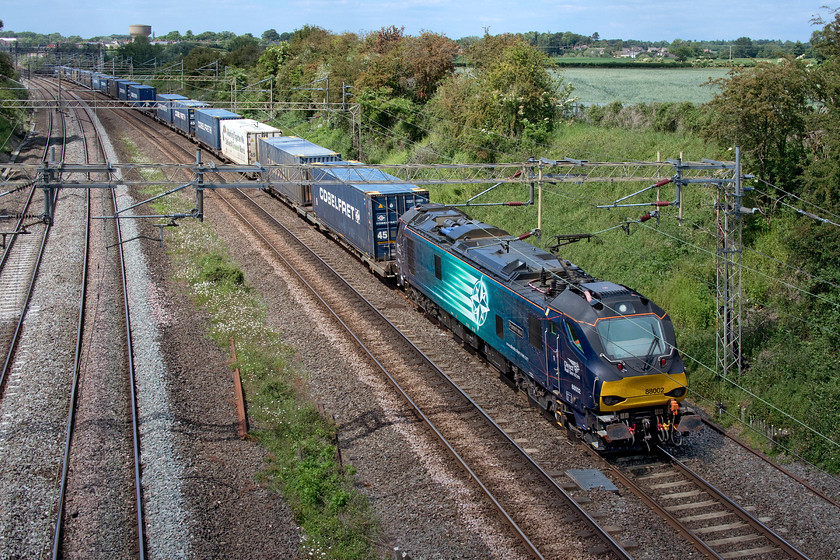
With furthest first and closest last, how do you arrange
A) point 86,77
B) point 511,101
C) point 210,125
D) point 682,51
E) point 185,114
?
point 86,77
point 682,51
point 185,114
point 210,125
point 511,101

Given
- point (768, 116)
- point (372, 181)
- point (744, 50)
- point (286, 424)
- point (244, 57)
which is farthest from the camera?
point (244, 57)

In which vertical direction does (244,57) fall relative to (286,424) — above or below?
above

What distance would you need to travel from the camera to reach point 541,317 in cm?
1491

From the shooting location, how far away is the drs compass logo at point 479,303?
688 inches

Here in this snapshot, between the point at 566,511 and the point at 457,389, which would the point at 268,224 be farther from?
the point at 566,511

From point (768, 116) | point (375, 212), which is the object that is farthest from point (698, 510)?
point (375, 212)

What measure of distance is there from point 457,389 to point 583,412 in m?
4.03

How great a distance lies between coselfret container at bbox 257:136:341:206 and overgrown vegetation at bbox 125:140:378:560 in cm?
619

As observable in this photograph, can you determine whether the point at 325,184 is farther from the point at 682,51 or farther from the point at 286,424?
the point at 682,51

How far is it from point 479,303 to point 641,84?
34958mm

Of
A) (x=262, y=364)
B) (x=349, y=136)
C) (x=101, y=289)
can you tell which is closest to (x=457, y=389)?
(x=262, y=364)

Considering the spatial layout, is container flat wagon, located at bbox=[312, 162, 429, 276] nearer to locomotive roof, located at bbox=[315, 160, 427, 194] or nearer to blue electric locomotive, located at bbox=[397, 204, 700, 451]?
locomotive roof, located at bbox=[315, 160, 427, 194]

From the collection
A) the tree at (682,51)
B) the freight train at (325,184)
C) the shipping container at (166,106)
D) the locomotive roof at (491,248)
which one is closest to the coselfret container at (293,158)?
the freight train at (325,184)

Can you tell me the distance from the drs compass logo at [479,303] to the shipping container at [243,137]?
24.7 meters
